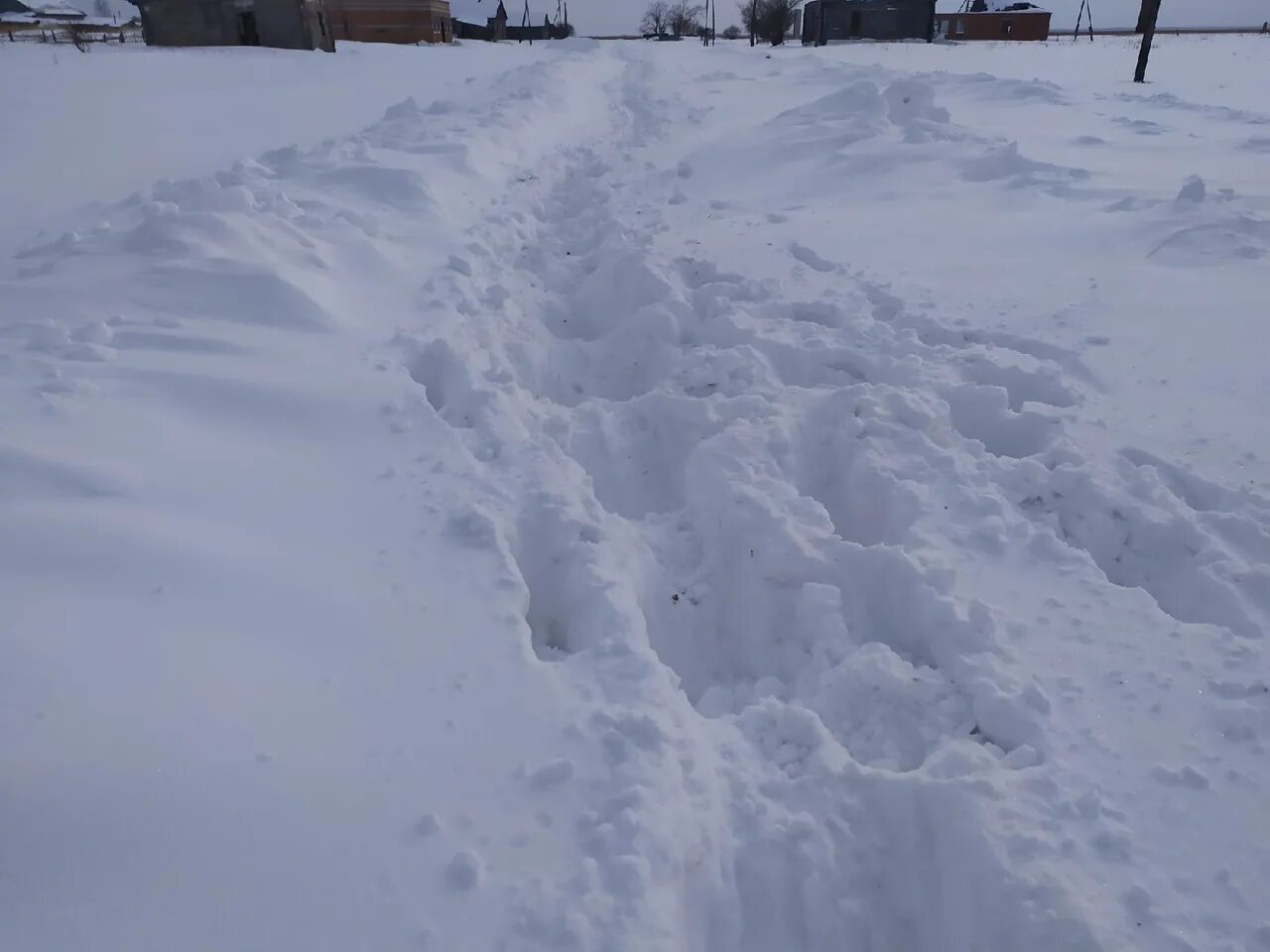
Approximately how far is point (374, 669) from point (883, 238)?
5.50 metres

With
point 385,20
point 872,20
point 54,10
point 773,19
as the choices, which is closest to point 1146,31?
point 872,20

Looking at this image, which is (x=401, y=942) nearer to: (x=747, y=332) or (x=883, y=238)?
(x=747, y=332)

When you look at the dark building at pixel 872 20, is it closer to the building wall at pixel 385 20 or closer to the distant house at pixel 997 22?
the distant house at pixel 997 22

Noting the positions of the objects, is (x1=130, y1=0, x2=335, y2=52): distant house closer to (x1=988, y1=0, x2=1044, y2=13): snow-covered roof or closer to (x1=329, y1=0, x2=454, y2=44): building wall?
(x1=329, y1=0, x2=454, y2=44): building wall

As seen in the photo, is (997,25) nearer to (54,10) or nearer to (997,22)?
(997,22)

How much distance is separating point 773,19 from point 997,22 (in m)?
15.2

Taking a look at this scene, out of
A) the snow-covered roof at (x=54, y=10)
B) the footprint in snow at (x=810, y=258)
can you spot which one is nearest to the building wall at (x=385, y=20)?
the snow-covered roof at (x=54, y=10)

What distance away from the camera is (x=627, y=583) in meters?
3.09

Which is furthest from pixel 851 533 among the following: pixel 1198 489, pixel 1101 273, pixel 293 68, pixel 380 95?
pixel 293 68

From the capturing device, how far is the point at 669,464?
3992 mm

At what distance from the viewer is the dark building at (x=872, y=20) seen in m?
44.4

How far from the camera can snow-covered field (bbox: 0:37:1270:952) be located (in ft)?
6.54

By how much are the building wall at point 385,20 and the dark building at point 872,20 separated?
2111 centimetres

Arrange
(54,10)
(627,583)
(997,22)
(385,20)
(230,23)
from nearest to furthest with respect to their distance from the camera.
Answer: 1. (627,583)
2. (230,23)
3. (385,20)
4. (997,22)
5. (54,10)
